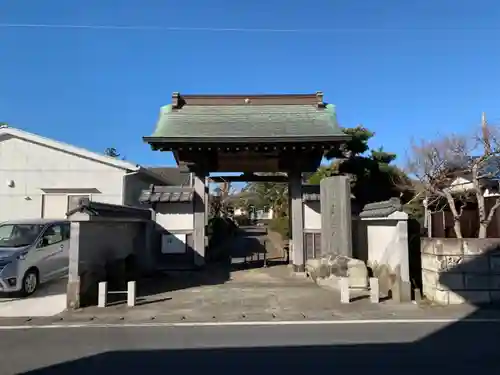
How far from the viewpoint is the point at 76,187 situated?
59.0 feet

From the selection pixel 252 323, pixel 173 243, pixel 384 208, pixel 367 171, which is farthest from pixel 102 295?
pixel 367 171

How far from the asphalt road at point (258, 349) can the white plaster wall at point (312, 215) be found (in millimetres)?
8192

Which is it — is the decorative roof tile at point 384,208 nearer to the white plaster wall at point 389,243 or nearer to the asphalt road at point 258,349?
the white plaster wall at point 389,243

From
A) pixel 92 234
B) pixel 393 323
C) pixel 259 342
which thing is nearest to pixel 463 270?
pixel 393 323

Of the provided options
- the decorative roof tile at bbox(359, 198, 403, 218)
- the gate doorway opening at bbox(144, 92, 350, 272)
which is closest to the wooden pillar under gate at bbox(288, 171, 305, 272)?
the gate doorway opening at bbox(144, 92, 350, 272)

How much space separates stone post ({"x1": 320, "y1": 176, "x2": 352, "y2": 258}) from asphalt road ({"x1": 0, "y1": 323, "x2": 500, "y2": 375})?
564cm

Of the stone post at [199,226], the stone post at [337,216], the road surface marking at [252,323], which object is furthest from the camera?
the stone post at [199,226]

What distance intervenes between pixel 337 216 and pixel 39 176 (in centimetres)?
1254

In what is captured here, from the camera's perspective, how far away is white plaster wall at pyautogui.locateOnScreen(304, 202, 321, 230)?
1609 centimetres

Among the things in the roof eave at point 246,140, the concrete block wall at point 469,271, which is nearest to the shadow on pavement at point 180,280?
the roof eave at point 246,140

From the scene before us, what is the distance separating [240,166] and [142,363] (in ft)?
38.4

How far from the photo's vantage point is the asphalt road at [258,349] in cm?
539

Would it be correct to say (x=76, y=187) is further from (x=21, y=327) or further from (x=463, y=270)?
(x=463, y=270)

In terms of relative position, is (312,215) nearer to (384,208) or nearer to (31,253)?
(384,208)
